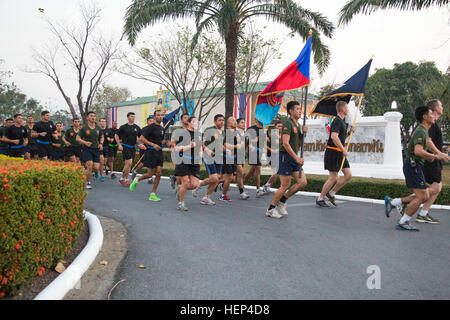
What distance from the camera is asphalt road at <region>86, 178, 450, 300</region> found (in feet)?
11.2

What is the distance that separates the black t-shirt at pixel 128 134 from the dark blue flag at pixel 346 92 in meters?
5.90

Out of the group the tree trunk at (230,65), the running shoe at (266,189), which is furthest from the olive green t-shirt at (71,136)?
the running shoe at (266,189)

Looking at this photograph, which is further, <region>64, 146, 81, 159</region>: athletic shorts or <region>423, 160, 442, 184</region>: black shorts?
<region>64, 146, 81, 159</region>: athletic shorts

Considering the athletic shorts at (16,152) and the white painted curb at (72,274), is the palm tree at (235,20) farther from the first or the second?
the white painted curb at (72,274)

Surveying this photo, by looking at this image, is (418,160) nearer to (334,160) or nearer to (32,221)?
(334,160)

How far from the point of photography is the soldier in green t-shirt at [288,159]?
265 inches

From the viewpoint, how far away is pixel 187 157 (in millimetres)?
7605

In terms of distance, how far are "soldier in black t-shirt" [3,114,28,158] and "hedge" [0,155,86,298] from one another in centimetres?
966

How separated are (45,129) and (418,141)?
38.2 ft

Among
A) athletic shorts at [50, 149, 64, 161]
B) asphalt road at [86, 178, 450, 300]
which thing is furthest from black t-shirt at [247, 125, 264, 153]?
athletic shorts at [50, 149, 64, 161]

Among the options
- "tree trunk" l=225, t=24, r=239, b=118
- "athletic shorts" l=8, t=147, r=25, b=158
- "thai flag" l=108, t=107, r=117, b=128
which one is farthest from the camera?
"thai flag" l=108, t=107, r=117, b=128

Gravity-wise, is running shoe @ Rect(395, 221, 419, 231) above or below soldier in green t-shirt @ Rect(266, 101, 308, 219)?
below

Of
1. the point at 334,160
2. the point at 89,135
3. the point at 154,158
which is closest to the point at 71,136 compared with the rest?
the point at 89,135

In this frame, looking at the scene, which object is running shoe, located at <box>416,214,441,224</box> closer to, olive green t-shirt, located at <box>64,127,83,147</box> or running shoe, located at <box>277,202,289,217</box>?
running shoe, located at <box>277,202,289,217</box>
